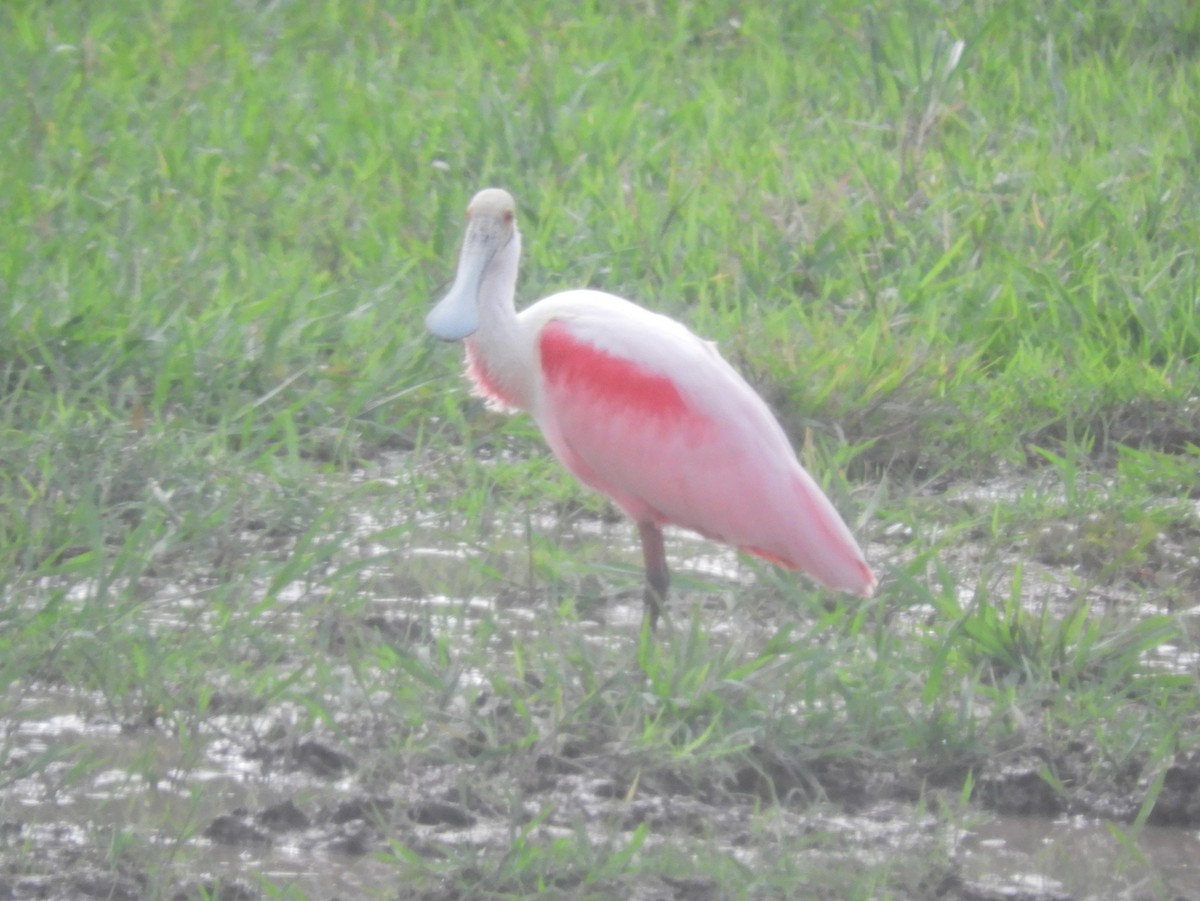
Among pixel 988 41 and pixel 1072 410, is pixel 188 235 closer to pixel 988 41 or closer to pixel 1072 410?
pixel 1072 410

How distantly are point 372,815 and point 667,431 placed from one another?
132 cm

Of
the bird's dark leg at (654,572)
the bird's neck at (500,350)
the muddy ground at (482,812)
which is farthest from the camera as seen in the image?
the bird's neck at (500,350)

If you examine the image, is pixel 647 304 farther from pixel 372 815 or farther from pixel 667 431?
pixel 372 815

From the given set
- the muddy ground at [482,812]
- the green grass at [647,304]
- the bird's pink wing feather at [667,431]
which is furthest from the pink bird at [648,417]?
the muddy ground at [482,812]

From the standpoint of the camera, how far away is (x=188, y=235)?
19.7 feet

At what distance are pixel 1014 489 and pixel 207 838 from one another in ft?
8.50

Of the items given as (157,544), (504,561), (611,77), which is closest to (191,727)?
(157,544)

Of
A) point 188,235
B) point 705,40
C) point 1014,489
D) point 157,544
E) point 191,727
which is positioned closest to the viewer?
point 191,727

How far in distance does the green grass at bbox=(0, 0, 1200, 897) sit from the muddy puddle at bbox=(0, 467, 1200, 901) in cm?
3

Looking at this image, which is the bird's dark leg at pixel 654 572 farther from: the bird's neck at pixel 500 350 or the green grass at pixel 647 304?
the bird's neck at pixel 500 350

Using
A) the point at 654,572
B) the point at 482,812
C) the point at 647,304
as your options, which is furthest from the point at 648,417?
the point at 647,304

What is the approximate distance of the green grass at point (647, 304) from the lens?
3555 millimetres

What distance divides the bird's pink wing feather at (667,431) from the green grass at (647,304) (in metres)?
0.20

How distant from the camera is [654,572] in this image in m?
4.23
